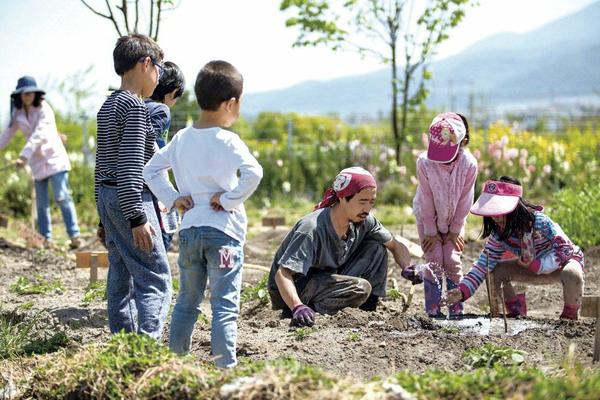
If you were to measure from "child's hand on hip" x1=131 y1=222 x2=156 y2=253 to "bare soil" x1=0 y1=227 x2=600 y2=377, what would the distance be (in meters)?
0.58

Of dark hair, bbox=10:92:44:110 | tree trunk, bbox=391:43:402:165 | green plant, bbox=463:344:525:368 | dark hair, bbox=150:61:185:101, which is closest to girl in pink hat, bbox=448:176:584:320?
green plant, bbox=463:344:525:368

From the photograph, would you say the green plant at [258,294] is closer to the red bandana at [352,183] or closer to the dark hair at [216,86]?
the red bandana at [352,183]

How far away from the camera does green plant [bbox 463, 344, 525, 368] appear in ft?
13.3

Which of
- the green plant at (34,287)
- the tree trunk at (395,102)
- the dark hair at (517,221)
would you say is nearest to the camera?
the dark hair at (517,221)

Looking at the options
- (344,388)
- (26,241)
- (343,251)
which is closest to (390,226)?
(26,241)

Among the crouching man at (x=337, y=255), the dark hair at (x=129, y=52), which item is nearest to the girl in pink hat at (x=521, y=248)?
the crouching man at (x=337, y=255)

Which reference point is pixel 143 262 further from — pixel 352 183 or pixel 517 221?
pixel 517 221

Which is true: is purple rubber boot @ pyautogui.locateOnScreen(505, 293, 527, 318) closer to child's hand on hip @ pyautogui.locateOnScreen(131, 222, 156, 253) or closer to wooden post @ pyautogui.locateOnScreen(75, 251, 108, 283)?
child's hand on hip @ pyautogui.locateOnScreen(131, 222, 156, 253)

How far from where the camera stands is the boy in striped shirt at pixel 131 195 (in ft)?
14.6

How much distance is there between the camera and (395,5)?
14.3m

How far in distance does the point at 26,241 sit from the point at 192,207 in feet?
19.5

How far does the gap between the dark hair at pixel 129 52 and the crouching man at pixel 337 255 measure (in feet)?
4.47

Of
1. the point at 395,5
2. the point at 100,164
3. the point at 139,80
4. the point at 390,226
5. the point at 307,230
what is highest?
the point at 395,5

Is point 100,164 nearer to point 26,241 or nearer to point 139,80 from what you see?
point 139,80
